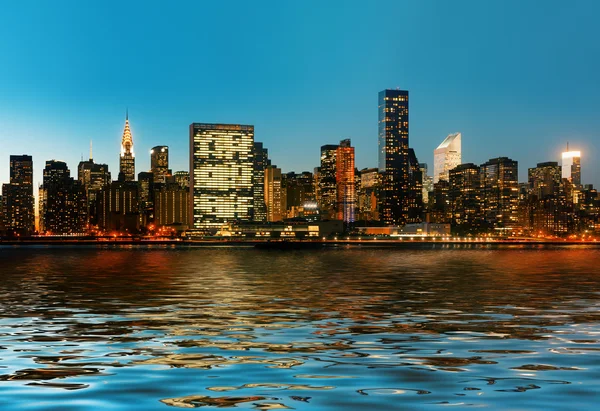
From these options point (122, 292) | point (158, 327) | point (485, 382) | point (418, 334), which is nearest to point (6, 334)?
point (158, 327)

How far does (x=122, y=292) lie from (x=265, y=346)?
35627 mm

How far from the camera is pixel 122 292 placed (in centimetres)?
6184

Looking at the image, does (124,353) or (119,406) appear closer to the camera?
A: (119,406)

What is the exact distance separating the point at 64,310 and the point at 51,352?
1899cm

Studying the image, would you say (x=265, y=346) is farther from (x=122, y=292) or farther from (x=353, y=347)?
(x=122, y=292)

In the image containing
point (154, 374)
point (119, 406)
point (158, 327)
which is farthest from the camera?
point (158, 327)

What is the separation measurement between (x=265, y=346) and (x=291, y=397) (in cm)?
1017

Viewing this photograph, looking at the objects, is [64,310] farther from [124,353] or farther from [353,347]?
[353,347]

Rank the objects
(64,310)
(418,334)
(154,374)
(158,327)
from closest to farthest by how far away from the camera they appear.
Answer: (154,374) → (418,334) → (158,327) → (64,310)

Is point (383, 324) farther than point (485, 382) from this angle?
Yes

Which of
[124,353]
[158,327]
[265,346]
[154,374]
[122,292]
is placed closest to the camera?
[154,374]

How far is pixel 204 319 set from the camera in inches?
1556

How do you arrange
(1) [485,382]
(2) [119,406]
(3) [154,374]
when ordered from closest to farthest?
1. (2) [119,406]
2. (1) [485,382]
3. (3) [154,374]

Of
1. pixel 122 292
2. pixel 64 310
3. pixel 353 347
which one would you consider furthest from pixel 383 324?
pixel 122 292
